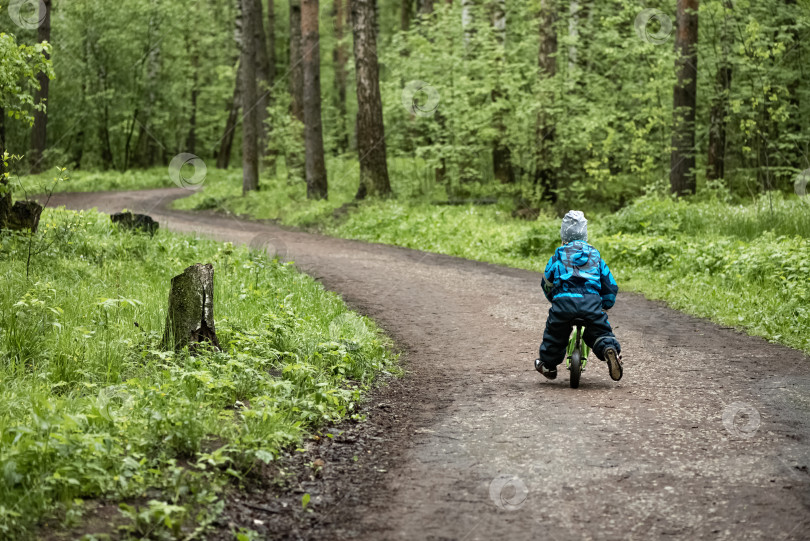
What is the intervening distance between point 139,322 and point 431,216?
11.6 metres

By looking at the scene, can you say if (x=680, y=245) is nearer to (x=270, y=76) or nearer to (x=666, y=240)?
(x=666, y=240)

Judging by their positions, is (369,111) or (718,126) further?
(369,111)

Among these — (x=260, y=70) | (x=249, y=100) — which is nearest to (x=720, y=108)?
(x=249, y=100)

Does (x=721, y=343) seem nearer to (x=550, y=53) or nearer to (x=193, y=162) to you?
(x=550, y=53)

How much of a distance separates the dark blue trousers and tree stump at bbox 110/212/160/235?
866 cm

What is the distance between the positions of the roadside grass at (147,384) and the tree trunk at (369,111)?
33.8 feet

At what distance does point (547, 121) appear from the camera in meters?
18.7

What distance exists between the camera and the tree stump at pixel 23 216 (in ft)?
36.4

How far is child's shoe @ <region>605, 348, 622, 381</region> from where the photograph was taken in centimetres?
663

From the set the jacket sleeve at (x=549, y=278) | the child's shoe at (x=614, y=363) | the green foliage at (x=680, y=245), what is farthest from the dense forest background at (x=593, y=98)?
the child's shoe at (x=614, y=363)

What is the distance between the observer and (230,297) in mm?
9141

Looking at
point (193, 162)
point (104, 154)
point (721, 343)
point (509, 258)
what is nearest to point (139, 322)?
point (721, 343)

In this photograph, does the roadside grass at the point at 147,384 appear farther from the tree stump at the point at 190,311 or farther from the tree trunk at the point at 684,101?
the tree trunk at the point at 684,101

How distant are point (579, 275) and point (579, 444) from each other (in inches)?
80.7
